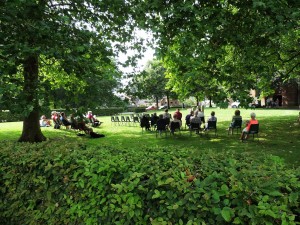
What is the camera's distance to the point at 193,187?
2.79 meters

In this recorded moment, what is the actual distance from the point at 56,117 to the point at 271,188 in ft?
74.2

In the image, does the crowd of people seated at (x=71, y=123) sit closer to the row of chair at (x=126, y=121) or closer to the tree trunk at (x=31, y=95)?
the row of chair at (x=126, y=121)

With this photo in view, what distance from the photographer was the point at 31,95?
20.6 feet

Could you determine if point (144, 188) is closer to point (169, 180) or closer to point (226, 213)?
point (169, 180)

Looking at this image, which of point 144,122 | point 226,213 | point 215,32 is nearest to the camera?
point 226,213

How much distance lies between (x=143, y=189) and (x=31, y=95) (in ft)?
14.7

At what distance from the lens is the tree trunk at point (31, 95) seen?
624cm

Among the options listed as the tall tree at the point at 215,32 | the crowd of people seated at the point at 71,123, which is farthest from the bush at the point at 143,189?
the crowd of people seated at the point at 71,123

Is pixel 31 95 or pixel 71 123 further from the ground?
pixel 31 95

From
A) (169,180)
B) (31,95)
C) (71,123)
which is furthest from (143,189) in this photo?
(71,123)

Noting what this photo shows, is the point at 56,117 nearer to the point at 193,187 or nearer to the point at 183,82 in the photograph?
the point at 183,82

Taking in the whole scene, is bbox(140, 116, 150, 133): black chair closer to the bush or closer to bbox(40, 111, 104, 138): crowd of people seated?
bbox(40, 111, 104, 138): crowd of people seated

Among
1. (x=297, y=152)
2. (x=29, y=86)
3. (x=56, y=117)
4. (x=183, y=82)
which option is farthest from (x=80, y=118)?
(x=56, y=117)

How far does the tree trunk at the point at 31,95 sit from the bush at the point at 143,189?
1700 mm
